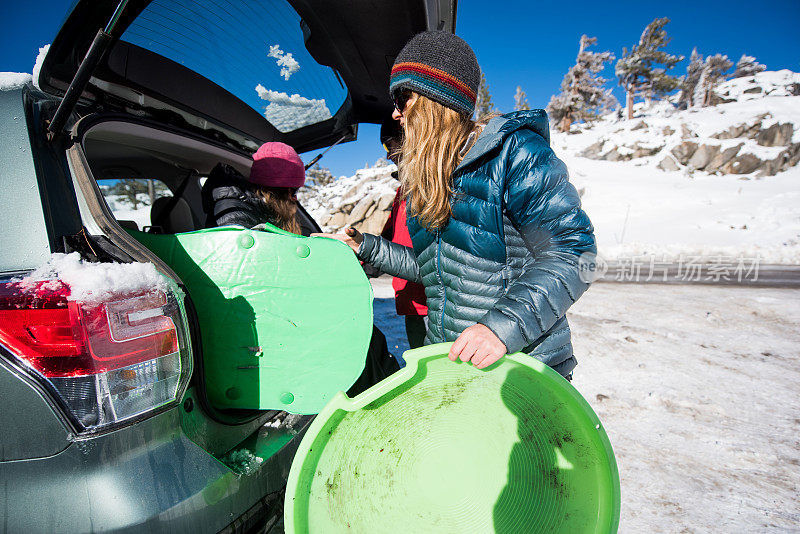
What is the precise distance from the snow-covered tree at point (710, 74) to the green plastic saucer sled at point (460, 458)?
62.6 metres

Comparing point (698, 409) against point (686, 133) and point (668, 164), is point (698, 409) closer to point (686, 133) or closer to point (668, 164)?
point (668, 164)

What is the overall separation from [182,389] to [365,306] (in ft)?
1.98

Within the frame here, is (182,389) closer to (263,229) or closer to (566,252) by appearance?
(263,229)

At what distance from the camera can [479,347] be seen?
1.01m

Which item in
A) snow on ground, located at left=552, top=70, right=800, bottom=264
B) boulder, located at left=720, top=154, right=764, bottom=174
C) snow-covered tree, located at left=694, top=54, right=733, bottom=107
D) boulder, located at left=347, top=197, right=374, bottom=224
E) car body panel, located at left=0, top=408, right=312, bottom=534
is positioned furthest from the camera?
snow-covered tree, located at left=694, top=54, right=733, bottom=107

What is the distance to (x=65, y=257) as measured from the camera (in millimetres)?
890

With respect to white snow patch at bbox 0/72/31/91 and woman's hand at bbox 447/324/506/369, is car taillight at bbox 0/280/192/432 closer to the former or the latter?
white snow patch at bbox 0/72/31/91

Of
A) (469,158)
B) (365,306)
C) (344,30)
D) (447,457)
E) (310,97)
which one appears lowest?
(447,457)

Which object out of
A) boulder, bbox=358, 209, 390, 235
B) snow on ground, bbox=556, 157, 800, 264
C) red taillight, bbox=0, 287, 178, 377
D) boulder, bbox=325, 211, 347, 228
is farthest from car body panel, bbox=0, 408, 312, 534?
boulder, bbox=325, 211, 347, 228

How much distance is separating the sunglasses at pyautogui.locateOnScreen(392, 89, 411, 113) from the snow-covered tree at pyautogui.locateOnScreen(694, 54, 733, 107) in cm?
6217

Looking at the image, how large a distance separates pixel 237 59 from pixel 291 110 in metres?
0.66

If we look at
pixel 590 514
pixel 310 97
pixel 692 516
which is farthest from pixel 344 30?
pixel 692 516

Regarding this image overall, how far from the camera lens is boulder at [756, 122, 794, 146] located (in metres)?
26.9

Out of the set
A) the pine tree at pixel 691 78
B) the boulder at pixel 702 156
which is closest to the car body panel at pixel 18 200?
the boulder at pixel 702 156
